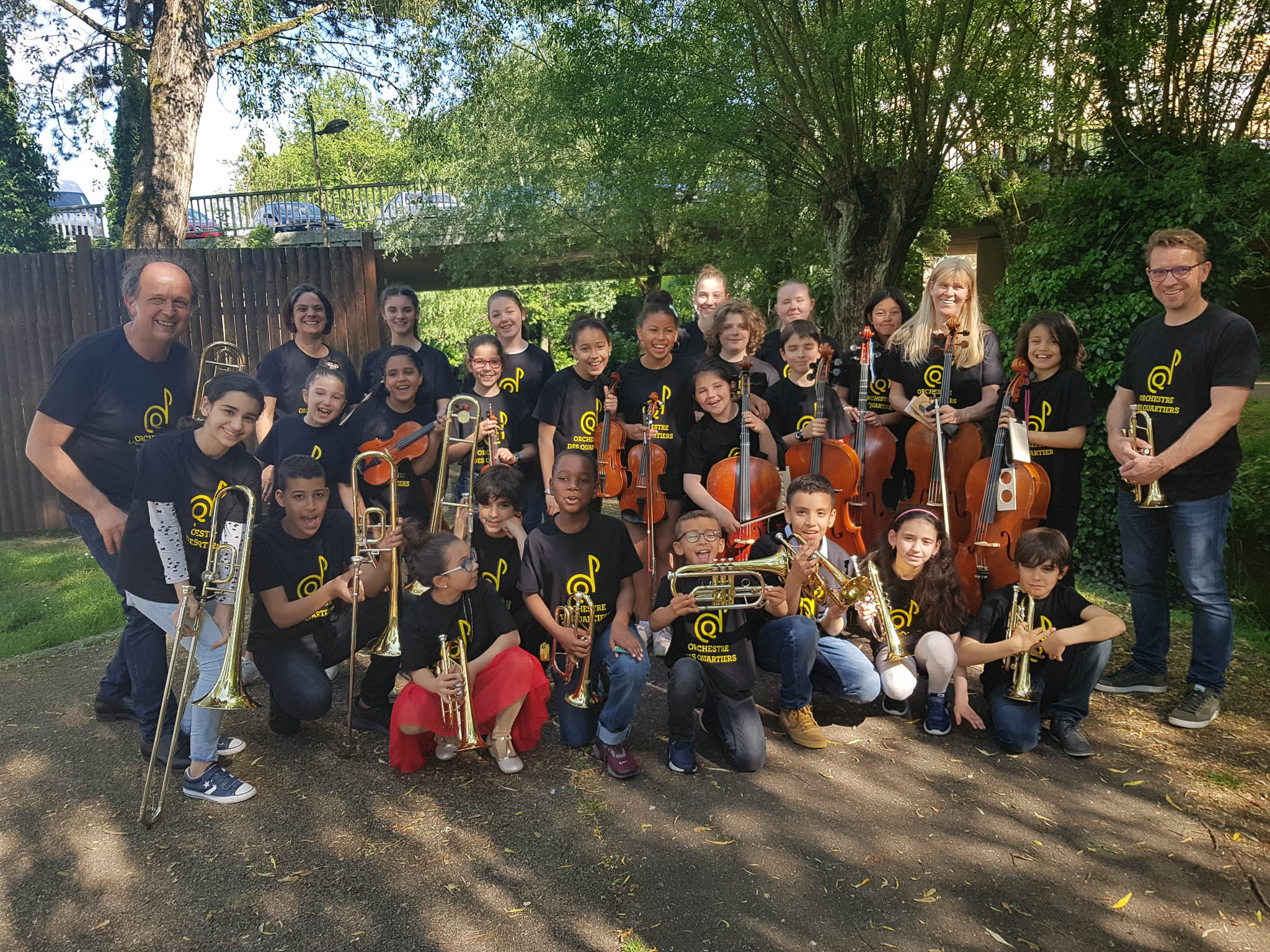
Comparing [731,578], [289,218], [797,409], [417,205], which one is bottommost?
[731,578]

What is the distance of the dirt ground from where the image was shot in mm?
2539

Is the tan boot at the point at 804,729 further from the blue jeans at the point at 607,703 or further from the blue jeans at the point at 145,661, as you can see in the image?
the blue jeans at the point at 145,661

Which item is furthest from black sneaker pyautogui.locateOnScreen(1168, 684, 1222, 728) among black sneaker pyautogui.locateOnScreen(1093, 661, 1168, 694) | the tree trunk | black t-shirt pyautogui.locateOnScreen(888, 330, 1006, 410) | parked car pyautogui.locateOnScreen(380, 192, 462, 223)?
parked car pyautogui.locateOnScreen(380, 192, 462, 223)

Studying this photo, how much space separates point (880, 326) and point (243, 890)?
416cm

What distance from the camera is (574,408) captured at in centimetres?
462

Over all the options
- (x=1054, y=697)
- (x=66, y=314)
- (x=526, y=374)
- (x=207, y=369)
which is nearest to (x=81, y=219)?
(x=66, y=314)

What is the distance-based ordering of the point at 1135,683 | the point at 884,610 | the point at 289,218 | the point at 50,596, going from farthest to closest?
the point at 289,218 → the point at 50,596 → the point at 1135,683 → the point at 884,610

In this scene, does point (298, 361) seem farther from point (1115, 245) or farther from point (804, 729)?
point (1115, 245)

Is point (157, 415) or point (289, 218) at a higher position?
point (289, 218)

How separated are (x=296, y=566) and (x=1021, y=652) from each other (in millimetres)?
3108

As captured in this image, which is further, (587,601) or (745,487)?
(745,487)

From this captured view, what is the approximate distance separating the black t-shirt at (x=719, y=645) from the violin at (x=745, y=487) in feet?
1.58

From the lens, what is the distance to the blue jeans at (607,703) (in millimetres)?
3475

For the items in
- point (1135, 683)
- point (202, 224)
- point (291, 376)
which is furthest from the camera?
point (202, 224)
